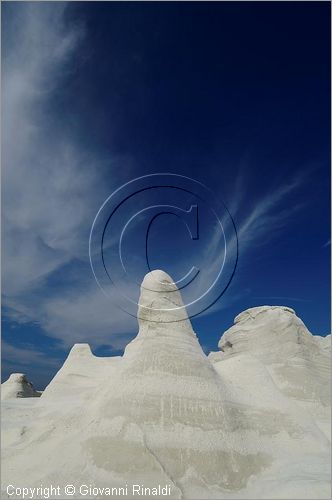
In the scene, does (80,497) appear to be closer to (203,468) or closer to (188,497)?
(188,497)

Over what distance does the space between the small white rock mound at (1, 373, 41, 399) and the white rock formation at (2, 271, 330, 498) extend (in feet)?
57.0

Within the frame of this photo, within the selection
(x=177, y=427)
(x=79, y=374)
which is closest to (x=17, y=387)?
(x=79, y=374)

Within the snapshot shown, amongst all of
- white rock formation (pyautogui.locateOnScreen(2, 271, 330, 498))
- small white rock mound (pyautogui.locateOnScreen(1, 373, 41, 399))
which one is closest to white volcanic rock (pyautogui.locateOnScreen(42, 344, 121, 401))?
white rock formation (pyautogui.locateOnScreen(2, 271, 330, 498))

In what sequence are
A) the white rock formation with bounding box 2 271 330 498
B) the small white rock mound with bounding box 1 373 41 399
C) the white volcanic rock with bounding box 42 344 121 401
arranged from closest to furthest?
the white rock formation with bounding box 2 271 330 498, the white volcanic rock with bounding box 42 344 121 401, the small white rock mound with bounding box 1 373 41 399

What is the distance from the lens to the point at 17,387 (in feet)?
127

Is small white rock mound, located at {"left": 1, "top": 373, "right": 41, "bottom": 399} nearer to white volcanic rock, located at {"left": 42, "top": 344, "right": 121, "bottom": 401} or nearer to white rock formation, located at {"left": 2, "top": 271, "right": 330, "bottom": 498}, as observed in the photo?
white volcanic rock, located at {"left": 42, "top": 344, "right": 121, "bottom": 401}

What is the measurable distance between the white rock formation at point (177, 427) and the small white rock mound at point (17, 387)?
57.0 ft

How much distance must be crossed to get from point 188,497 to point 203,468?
4.16 feet

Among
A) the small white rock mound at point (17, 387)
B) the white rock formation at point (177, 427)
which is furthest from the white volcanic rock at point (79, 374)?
the small white rock mound at point (17, 387)

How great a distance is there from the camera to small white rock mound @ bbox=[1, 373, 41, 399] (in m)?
37.6

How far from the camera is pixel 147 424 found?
13.6 m

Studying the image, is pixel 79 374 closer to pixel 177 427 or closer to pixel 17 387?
pixel 177 427

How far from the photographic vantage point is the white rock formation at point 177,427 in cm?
1251

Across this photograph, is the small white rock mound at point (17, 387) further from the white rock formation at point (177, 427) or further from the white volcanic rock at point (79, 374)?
the white rock formation at point (177, 427)
